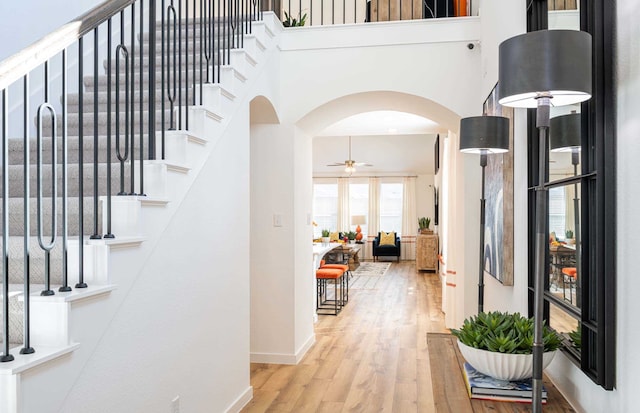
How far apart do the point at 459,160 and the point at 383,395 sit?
268 cm

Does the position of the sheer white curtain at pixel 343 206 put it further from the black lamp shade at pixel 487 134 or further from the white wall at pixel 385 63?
the black lamp shade at pixel 487 134

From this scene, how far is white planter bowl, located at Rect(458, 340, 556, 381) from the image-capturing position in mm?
1777

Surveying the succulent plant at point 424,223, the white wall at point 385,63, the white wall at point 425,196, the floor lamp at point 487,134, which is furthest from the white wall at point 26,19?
the white wall at point 425,196

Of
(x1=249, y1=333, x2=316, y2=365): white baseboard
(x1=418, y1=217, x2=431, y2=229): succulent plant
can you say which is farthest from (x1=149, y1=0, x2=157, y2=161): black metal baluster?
(x1=418, y1=217, x2=431, y2=229): succulent plant

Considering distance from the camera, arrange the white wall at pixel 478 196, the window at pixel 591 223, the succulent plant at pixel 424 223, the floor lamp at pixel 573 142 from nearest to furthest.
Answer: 1. the window at pixel 591 223
2. the floor lamp at pixel 573 142
3. the white wall at pixel 478 196
4. the succulent plant at pixel 424 223

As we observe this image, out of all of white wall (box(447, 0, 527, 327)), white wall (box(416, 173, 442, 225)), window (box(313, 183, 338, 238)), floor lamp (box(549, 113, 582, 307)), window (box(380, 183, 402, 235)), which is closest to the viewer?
floor lamp (box(549, 113, 582, 307))

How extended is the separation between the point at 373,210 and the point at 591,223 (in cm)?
1377

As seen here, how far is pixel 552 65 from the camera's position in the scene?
4.68 ft

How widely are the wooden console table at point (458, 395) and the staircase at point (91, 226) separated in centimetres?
126

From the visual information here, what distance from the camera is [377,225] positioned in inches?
608

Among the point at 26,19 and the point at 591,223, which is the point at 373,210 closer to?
the point at 26,19

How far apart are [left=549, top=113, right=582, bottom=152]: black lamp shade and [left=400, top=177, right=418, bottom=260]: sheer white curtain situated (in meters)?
13.1

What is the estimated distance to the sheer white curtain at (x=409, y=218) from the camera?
15.2 meters

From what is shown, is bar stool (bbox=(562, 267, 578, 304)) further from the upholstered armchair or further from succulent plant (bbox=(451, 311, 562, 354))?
the upholstered armchair
